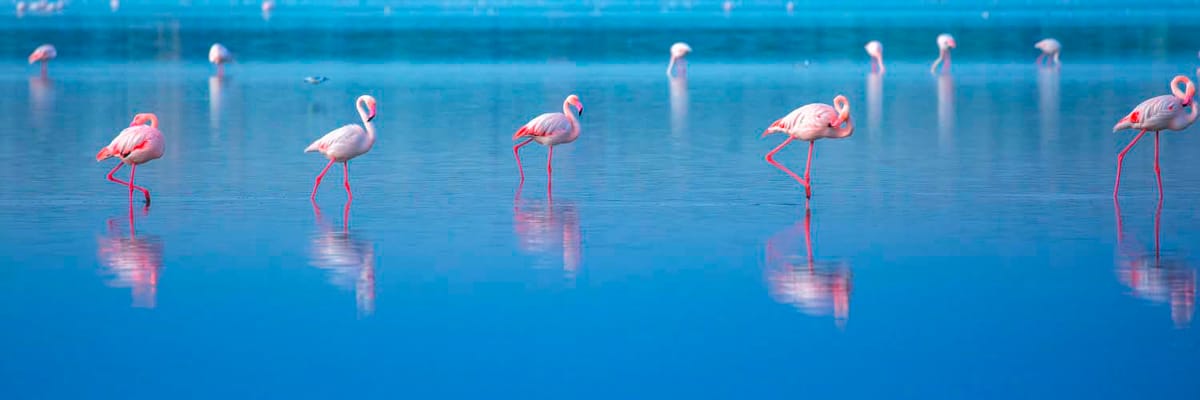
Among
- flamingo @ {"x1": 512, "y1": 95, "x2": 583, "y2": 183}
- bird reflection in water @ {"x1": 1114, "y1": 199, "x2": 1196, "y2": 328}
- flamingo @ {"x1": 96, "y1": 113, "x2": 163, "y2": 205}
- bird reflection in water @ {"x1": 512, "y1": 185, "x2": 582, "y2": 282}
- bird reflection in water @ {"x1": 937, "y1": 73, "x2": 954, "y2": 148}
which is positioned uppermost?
bird reflection in water @ {"x1": 937, "y1": 73, "x2": 954, "y2": 148}

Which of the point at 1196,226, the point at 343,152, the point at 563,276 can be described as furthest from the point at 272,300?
the point at 1196,226

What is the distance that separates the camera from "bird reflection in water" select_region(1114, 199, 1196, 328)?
7.52 m

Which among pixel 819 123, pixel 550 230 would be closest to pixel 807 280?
pixel 550 230

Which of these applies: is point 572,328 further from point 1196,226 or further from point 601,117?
point 601,117

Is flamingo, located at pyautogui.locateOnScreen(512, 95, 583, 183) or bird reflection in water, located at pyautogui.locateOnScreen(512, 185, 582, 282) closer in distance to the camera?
bird reflection in water, located at pyautogui.locateOnScreen(512, 185, 582, 282)

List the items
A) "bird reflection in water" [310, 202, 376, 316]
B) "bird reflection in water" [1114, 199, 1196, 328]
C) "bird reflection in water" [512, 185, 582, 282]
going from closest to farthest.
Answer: "bird reflection in water" [1114, 199, 1196, 328]
"bird reflection in water" [310, 202, 376, 316]
"bird reflection in water" [512, 185, 582, 282]

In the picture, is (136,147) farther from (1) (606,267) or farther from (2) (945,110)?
(2) (945,110)

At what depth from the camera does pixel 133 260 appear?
8.91m

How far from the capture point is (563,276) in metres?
8.41

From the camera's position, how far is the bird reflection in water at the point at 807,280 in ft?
24.9

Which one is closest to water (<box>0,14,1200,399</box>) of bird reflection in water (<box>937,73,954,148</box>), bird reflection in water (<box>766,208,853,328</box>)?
bird reflection in water (<box>766,208,853,328</box>)

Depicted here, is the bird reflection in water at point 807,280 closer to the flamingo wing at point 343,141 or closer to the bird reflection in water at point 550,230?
the bird reflection in water at point 550,230

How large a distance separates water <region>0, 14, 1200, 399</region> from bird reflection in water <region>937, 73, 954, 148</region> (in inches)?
5.5

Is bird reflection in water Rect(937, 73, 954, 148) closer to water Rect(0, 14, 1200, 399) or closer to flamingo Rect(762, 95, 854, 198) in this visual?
water Rect(0, 14, 1200, 399)
